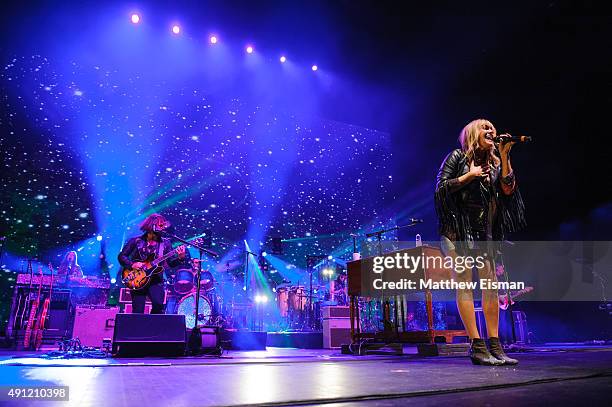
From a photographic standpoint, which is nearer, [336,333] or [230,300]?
[336,333]

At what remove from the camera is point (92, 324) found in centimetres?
611

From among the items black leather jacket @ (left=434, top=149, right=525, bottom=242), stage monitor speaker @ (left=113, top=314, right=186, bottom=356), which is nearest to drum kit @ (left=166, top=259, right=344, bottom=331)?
stage monitor speaker @ (left=113, top=314, right=186, bottom=356)

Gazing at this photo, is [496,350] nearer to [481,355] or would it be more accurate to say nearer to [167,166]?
[481,355]

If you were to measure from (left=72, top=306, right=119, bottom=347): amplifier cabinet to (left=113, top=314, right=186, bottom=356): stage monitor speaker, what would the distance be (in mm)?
2568

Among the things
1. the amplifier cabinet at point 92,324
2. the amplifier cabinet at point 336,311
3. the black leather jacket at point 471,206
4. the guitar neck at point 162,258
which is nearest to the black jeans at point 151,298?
the guitar neck at point 162,258

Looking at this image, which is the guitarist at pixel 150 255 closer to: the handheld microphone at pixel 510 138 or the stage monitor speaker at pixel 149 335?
the stage monitor speaker at pixel 149 335

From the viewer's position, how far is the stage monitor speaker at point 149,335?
3.79m

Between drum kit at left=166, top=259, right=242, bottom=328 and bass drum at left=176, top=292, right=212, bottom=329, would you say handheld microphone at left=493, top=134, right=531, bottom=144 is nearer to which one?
drum kit at left=166, top=259, right=242, bottom=328

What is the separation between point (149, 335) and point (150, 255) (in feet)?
3.99

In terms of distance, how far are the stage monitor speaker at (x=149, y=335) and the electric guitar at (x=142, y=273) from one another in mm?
838

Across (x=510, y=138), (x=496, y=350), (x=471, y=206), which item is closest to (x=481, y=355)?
(x=496, y=350)

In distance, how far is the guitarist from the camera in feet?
15.5

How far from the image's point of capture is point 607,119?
226 inches

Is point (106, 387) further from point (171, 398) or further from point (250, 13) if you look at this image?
point (250, 13)
